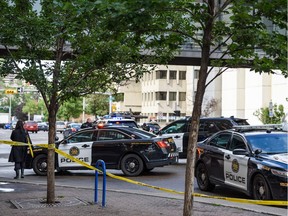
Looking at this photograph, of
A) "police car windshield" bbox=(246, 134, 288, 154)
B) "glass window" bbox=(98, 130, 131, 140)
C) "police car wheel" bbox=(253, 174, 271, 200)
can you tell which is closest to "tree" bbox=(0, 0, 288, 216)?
"police car windshield" bbox=(246, 134, 288, 154)

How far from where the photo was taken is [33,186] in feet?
47.0

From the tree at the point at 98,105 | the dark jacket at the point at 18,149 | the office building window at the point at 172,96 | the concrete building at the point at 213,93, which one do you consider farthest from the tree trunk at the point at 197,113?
the office building window at the point at 172,96

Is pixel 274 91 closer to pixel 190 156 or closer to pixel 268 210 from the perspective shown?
pixel 268 210

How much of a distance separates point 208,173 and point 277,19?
23.2 ft

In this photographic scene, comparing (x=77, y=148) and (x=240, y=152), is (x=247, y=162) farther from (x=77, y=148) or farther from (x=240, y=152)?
(x=77, y=148)

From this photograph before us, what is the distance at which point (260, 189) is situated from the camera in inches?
434

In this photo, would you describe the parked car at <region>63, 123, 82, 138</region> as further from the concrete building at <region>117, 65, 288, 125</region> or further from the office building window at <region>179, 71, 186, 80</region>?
the office building window at <region>179, 71, 186, 80</region>

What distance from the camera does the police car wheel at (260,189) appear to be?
421 inches

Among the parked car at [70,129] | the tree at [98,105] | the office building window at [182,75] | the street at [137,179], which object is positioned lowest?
the street at [137,179]

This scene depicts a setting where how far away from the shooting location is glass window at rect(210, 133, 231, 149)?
1306 cm

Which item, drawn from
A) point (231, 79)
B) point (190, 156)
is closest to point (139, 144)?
point (190, 156)

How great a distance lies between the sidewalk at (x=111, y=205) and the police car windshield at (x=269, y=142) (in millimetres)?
1375

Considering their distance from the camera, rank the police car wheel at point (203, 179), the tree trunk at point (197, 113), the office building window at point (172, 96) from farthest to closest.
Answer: the office building window at point (172, 96) → the police car wheel at point (203, 179) → the tree trunk at point (197, 113)

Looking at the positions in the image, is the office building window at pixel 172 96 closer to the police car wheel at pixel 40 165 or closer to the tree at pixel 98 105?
the tree at pixel 98 105
